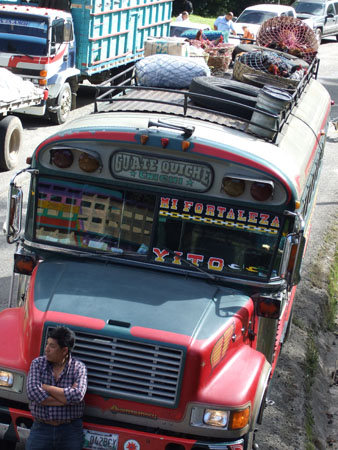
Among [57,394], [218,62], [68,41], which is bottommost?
[68,41]

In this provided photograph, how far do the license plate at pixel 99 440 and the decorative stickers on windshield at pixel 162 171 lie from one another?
1.75 metres

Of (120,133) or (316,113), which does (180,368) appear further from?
(316,113)

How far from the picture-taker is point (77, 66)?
704 inches

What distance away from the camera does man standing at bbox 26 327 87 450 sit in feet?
15.3

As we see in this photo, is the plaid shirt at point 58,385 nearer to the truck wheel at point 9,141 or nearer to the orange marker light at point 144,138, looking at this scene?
the orange marker light at point 144,138

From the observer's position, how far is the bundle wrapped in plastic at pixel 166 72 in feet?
24.1

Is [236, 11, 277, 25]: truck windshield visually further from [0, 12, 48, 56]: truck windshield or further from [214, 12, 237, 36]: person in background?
[0, 12, 48, 56]: truck windshield

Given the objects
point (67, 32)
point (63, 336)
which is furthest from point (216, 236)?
point (67, 32)

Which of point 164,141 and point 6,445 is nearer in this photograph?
point 6,445

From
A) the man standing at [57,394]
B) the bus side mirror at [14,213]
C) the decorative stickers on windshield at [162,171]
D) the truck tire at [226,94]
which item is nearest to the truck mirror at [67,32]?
the truck tire at [226,94]

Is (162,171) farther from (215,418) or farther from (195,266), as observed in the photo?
(215,418)

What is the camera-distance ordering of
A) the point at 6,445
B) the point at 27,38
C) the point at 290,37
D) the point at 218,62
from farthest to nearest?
the point at 27,38, the point at 290,37, the point at 218,62, the point at 6,445

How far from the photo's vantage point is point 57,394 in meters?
4.67

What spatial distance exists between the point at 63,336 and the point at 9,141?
899 cm
